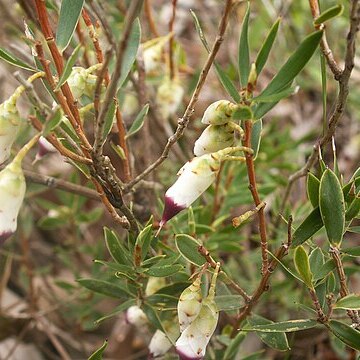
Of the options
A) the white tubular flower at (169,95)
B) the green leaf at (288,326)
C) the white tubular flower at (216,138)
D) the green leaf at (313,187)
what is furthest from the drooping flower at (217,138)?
the white tubular flower at (169,95)

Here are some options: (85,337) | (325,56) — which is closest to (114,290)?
(325,56)

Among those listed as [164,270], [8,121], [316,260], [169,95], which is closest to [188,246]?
[164,270]

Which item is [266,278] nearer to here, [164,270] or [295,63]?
[164,270]

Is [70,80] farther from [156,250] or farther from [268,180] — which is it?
[268,180]

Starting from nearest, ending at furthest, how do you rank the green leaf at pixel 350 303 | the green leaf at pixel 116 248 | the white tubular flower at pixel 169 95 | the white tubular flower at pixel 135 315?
the green leaf at pixel 350 303 < the green leaf at pixel 116 248 < the white tubular flower at pixel 135 315 < the white tubular flower at pixel 169 95

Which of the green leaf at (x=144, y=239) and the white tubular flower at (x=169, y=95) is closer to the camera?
the green leaf at (x=144, y=239)

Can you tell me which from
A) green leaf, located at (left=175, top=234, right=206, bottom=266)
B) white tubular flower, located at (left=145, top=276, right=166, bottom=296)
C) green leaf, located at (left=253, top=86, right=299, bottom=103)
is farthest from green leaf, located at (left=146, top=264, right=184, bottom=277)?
green leaf, located at (left=253, top=86, right=299, bottom=103)

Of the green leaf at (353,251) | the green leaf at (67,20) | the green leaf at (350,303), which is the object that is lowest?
the green leaf at (350,303)

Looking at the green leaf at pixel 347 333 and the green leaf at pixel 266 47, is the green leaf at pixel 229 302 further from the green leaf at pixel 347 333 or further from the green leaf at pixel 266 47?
the green leaf at pixel 266 47
